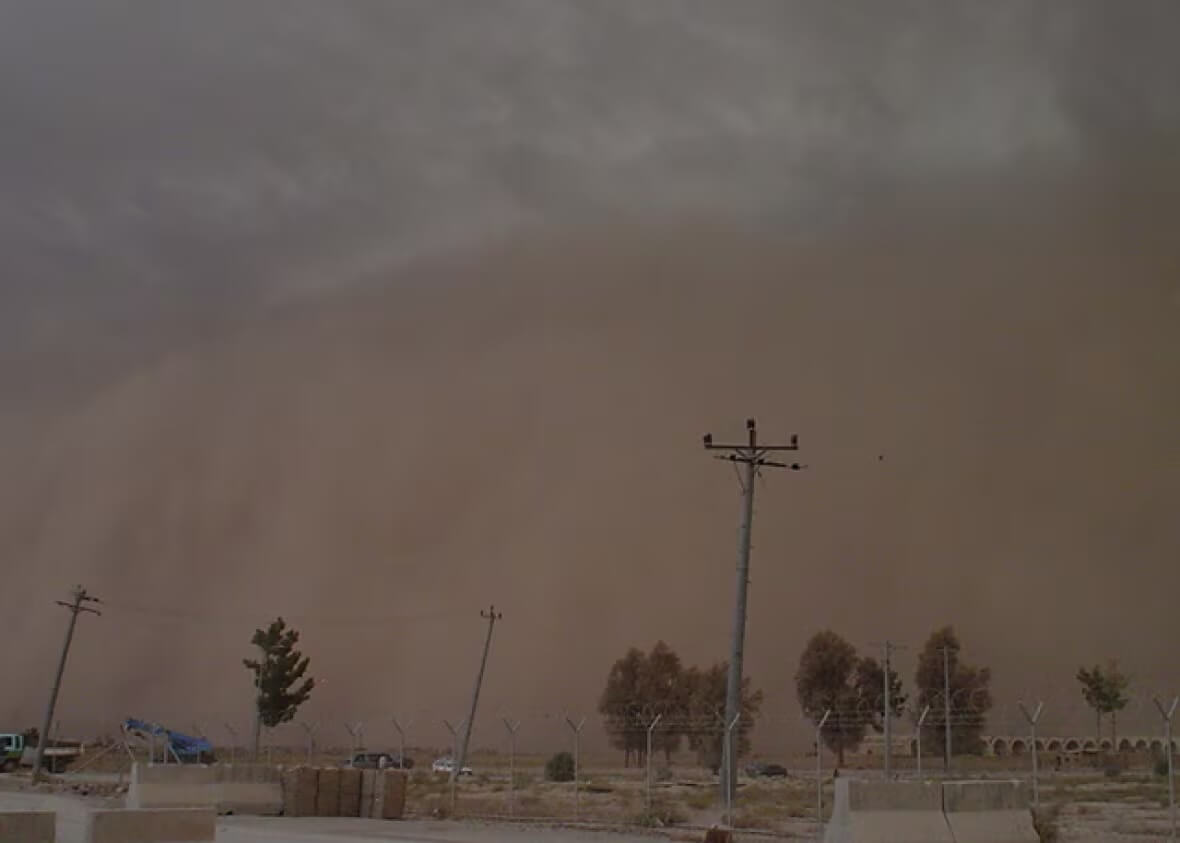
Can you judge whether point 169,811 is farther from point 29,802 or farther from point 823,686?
point 823,686

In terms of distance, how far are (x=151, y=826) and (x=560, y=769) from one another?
34.7m

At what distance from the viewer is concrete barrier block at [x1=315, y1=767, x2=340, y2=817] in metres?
32.6

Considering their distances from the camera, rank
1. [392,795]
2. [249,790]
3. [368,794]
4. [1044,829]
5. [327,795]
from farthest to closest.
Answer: [368,794] → [327,795] → [392,795] → [249,790] → [1044,829]

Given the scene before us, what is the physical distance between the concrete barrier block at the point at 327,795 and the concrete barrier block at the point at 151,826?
11.6 metres

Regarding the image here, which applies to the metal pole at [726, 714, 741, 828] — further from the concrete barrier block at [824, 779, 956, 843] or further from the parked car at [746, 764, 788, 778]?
the parked car at [746, 764, 788, 778]

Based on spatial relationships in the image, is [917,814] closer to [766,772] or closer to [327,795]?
[327,795]

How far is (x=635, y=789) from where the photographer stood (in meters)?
41.8

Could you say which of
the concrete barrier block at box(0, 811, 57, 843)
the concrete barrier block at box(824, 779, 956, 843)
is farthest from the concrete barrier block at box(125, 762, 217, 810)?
the concrete barrier block at box(824, 779, 956, 843)

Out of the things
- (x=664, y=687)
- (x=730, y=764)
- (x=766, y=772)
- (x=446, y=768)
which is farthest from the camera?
(x=664, y=687)

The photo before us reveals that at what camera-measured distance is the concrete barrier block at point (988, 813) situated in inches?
699

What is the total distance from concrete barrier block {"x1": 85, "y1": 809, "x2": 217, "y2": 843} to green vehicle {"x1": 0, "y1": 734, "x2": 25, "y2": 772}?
164ft

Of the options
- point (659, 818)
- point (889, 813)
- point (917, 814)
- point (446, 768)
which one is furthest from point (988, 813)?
point (446, 768)

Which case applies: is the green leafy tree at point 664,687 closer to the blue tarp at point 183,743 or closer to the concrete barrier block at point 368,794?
the blue tarp at point 183,743

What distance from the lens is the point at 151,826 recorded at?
20281 mm
